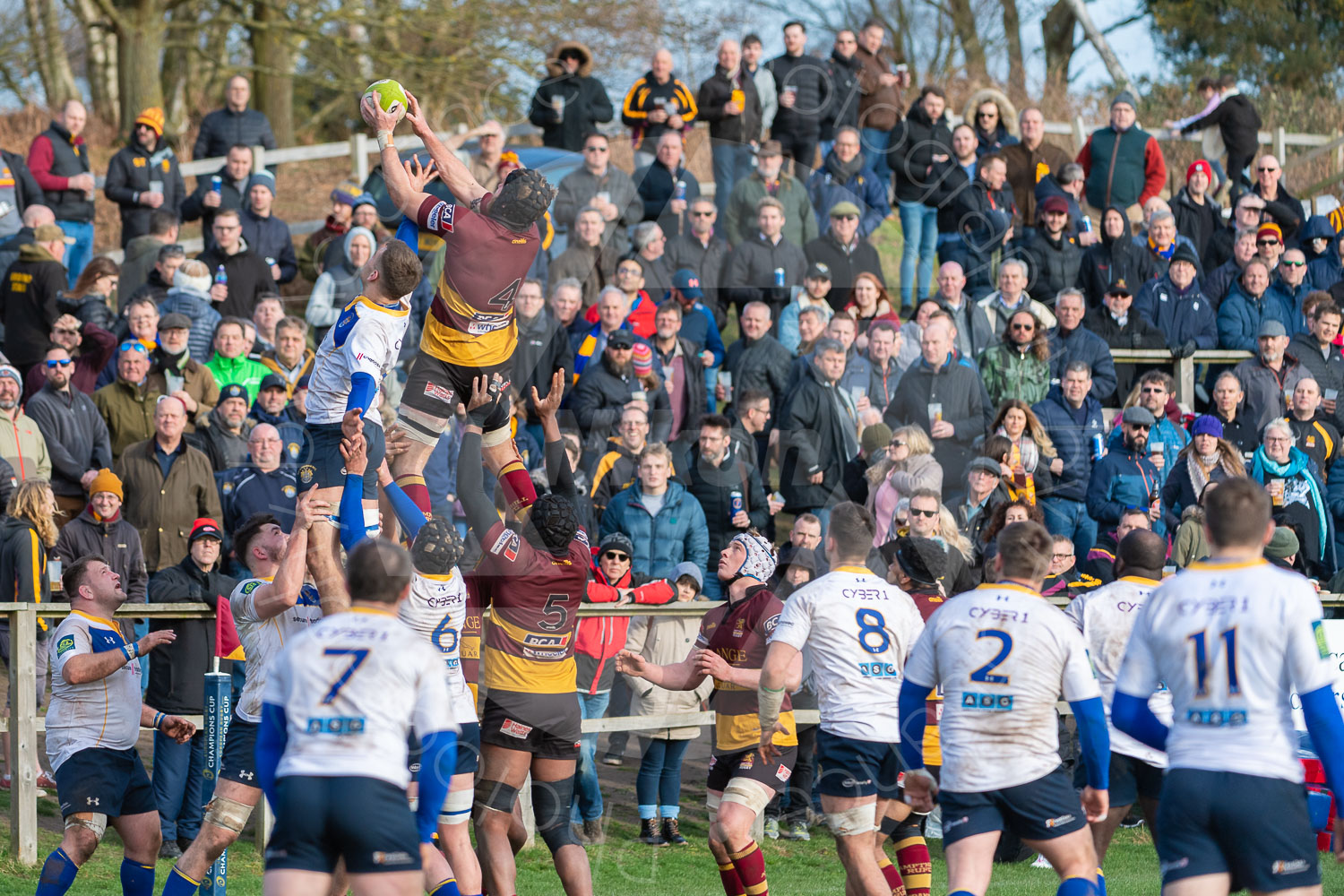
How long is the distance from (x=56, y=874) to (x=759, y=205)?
28.3ft

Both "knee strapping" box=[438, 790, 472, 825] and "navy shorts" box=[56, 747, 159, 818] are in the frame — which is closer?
"knee strapping" box=[438, 790, 472, 825]

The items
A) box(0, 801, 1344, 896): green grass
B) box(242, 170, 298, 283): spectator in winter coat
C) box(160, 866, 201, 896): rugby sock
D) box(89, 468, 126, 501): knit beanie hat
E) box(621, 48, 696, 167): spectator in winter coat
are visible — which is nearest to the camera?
box(160, 866, 201, 896): rugby sock

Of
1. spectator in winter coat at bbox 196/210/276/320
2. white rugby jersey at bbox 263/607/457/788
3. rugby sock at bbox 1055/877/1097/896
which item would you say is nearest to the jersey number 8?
rugby sock at bbox 1055/877/1097/896

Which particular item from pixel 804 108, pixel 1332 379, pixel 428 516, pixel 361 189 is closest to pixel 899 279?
pixel 804 108

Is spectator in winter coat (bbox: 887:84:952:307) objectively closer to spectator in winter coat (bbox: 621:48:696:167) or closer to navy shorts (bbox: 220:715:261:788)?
spectator in winter coat (bbox: 621:48:696:167)

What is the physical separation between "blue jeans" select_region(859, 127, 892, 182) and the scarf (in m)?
5.51

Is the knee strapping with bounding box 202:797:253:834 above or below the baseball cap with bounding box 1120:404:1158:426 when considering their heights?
below

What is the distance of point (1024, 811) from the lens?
642cm

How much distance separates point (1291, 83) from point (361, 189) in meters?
19.8

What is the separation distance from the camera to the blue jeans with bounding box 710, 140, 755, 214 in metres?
15.5

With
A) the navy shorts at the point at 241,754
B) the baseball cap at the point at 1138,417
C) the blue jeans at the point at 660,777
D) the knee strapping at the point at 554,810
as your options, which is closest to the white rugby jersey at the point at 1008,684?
the knee strapping at the point at 554,810

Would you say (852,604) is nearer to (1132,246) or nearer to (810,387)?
(810,387)

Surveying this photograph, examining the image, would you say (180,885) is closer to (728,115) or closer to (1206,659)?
(1206,659)

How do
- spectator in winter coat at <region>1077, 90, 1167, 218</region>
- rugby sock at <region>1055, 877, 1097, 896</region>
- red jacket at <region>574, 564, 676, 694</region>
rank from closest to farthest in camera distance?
rugby sock at <region>1055, 877, 1097, 896</region> → red jacket at <region>574, 564, 676, 694</region> → spectator in winter coat at <region>1077, 90, 1167, 218</region>
